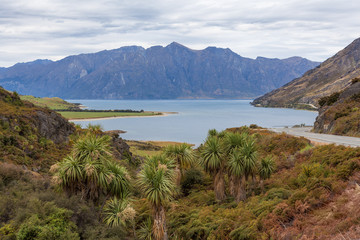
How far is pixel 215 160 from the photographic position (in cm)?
2141

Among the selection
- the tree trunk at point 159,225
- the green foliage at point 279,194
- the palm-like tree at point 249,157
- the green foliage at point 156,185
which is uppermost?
the palm-like tree at point 249,157

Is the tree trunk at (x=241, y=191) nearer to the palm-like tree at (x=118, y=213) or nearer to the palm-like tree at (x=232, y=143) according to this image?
the palm-like tree at (x=232, y=143)

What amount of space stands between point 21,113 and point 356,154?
1626 inches

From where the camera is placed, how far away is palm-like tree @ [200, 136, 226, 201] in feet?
70.8

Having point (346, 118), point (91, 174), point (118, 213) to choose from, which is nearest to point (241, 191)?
point (118, 213)

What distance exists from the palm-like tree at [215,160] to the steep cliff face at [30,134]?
20.4m

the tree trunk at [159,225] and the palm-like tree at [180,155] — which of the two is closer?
the tree trunk at [159,225]

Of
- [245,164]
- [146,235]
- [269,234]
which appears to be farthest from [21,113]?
[269,234]

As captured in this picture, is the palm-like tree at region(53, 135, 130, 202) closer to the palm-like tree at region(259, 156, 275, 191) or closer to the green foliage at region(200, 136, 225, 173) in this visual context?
the green foliage at region(200, 136, 225, 173)

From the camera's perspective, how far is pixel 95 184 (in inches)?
726

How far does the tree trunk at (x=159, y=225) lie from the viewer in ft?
57.9

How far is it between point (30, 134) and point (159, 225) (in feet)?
97.0

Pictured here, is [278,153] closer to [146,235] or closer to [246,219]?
[246,219]

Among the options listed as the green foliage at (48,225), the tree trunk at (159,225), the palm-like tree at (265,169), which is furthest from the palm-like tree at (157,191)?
the palm-like tree at (265,169)
